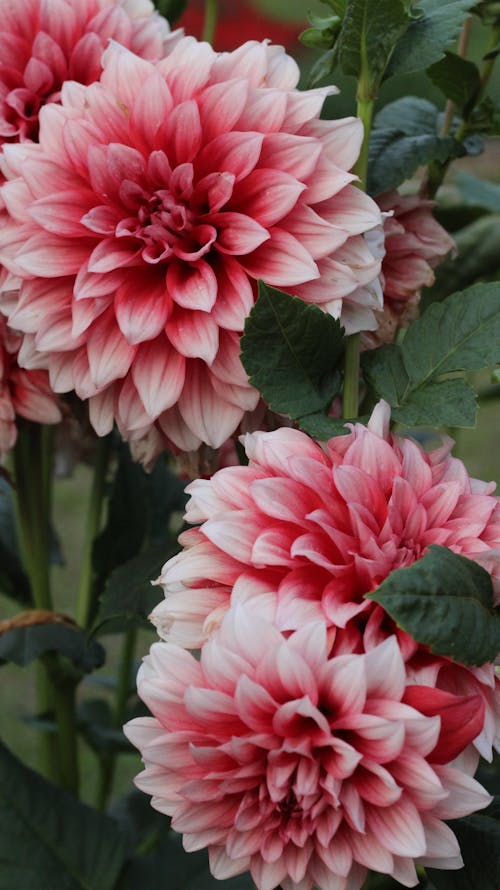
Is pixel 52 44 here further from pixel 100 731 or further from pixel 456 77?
pixel 100 731

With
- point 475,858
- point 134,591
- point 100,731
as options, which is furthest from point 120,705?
point 475,858

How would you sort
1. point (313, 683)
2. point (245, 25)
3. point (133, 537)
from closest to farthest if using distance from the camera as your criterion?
point (313, 683) < point (133, 537) < point (245, 25)

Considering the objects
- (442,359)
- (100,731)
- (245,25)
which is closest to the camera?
(442,359)

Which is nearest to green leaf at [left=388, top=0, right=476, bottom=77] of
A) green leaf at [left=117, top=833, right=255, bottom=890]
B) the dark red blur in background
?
green leaf at [left=117, top=833, right=255, bottom=890]

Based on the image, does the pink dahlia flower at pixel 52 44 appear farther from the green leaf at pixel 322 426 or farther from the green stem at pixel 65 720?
the green stem at pixel 65 720

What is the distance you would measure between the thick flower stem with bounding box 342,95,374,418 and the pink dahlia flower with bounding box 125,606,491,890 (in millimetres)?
131

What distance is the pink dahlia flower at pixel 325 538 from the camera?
0.37m

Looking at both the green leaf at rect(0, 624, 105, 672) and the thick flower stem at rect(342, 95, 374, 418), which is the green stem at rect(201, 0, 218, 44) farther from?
the green leaf at rect(0, 624, 105, 672)

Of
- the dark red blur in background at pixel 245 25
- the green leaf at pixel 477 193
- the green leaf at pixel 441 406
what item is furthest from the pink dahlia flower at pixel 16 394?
the dark red blur in background at pixel 245 25

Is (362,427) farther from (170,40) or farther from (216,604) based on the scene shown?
(170,40)

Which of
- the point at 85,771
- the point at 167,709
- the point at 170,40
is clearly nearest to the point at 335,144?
the point at 170,40

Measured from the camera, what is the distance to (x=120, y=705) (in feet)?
2.64

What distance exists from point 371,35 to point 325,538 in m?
0.21

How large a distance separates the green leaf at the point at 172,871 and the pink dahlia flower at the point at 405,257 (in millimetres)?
319
